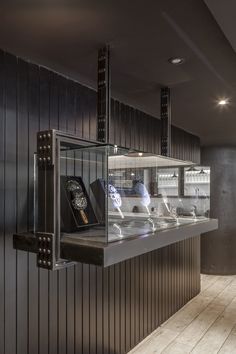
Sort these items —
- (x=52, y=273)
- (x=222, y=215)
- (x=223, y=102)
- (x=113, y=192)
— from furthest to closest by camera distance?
(x=222, y=215) < (x=223, y=102) < (x=52, y=273) < (x=113, y=192)

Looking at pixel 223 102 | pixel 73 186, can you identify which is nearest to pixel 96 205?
pixel 73 186

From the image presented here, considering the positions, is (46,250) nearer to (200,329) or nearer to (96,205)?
(96,205)

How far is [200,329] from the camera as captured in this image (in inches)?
137

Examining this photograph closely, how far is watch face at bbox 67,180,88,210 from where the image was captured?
1.89 meters

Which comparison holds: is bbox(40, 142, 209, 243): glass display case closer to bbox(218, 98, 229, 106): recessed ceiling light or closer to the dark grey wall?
bbox(218, 98, 229, 106): recessed ceiling light

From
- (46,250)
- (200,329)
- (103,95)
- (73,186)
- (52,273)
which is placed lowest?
(200,329)

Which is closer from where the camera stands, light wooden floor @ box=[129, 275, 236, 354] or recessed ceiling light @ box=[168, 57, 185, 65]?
recessed ceiling light @ box=[168, 57, 185, 65]

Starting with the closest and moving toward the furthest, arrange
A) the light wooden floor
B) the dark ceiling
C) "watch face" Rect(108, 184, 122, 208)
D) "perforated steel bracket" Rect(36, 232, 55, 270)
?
1. the dark ceiling
2. "perforated steel bracket" Rect(36, 232, 55, 270)
3. "watch face" Rect(108, 184, 122, 208)
4. the light wooden floor

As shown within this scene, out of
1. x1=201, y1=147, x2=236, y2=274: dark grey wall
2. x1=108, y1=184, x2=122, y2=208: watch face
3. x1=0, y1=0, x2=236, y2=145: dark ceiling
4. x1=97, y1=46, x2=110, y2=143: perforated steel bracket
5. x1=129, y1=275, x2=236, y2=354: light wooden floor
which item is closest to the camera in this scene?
x1=0, y1=0, x2=236, y2=145: dark ceiling

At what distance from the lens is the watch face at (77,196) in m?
1.89

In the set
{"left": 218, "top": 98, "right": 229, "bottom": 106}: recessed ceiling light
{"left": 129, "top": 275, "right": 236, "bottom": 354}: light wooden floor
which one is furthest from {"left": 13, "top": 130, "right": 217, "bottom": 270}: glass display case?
{"left": 129, "top": 275, "right": 236, "bottom": 354}: light wooden floor

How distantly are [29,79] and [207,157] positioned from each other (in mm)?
4626

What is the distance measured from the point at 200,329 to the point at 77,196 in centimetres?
252

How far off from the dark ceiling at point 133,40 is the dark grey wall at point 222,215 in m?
3.43
